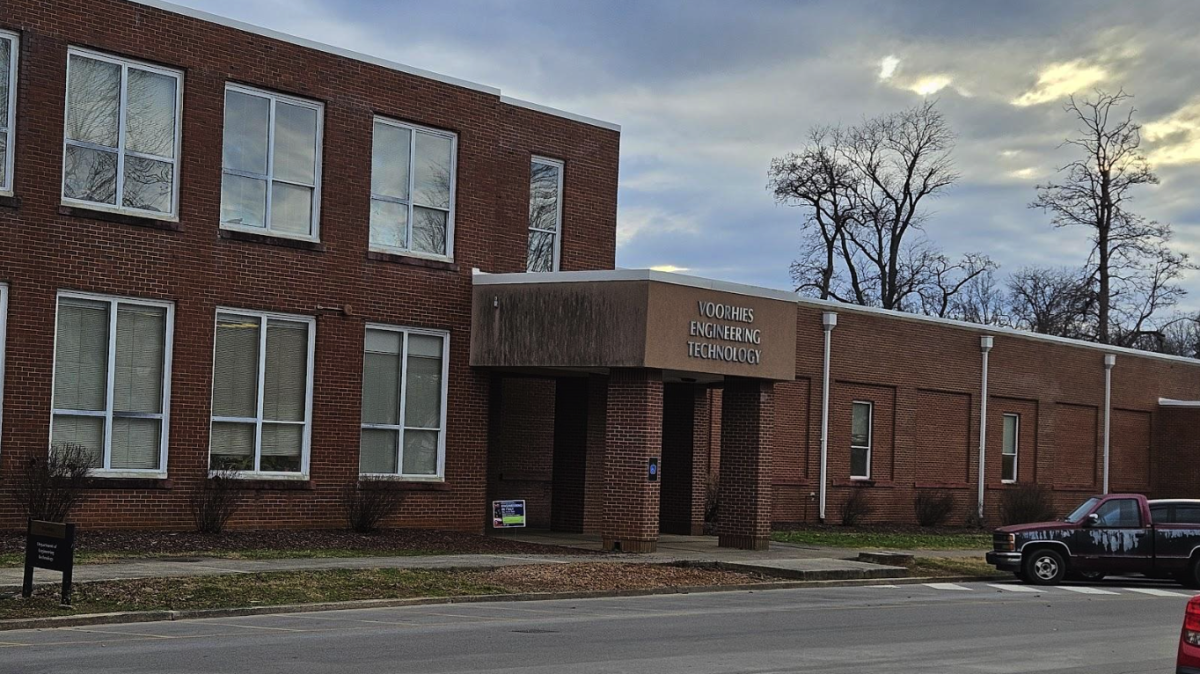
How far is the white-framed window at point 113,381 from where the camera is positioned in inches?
914

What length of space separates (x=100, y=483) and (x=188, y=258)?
3932 mm

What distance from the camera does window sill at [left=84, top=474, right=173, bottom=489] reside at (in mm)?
23328

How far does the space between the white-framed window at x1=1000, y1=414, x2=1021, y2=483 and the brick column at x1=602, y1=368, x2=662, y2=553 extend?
65.7 feet

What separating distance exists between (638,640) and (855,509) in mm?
22746

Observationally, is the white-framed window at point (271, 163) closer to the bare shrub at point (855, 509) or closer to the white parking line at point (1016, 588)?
the white parking line at point (1016, 588)

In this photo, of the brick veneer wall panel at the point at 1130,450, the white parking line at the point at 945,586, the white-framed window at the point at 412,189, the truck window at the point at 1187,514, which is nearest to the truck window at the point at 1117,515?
the truck window at the point at 1187,514

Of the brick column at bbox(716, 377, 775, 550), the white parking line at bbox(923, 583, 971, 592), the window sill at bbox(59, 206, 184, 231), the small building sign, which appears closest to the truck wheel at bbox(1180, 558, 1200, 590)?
the white parking line at bbox(923, 583, 971, 592)

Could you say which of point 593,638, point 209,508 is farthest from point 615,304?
point 593,638

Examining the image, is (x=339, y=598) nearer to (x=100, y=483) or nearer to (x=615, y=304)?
(x=100, y=483)

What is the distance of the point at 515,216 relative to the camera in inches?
1174

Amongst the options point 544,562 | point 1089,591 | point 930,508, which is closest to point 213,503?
point 544,562

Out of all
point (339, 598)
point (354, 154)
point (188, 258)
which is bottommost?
point (339, 598)

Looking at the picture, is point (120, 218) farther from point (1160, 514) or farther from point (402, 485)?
point (1160, 514)

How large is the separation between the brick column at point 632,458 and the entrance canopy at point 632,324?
60 cm
